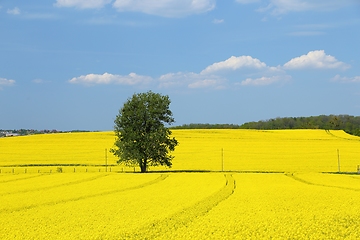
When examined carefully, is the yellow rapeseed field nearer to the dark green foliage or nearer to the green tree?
the green tree

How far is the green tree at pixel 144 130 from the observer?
48469 millimetres

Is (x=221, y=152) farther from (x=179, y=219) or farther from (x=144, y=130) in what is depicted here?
(x=179, y=219)

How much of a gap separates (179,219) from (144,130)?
33353 millimetres

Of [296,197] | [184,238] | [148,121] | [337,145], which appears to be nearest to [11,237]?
[184,238]

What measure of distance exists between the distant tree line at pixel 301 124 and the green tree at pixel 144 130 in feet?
285

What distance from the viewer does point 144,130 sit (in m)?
49.5

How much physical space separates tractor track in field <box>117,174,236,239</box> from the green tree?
25469 millimetres

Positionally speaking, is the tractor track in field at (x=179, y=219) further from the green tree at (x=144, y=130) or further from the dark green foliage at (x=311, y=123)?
the dark green foliage at (x=311, y=123)

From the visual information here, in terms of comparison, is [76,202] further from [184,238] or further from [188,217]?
[184,238]

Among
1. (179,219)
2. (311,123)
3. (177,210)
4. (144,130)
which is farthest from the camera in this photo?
(311,123)

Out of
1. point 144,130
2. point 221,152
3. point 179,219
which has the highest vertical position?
point 144,130

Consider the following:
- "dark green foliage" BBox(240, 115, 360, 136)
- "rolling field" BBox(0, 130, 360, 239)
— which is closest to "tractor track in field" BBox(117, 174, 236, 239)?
"rolling field" BBox(0, 130, 360, 239)

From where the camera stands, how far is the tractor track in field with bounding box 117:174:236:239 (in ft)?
45.3

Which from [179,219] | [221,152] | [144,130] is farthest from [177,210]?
[221,152]
